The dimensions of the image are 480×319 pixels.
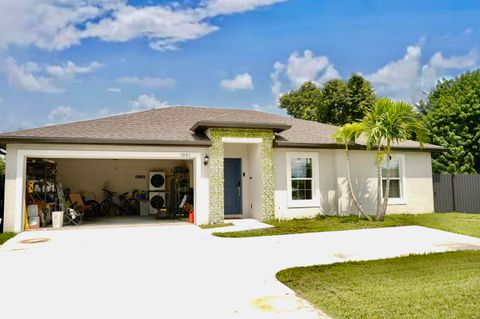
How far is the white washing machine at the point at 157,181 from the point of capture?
1659 cm

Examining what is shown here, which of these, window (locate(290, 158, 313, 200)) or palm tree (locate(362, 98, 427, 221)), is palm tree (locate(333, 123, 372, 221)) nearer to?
palm tree (locate(362, 98, 427, 221))

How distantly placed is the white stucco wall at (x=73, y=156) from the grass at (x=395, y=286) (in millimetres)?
6351

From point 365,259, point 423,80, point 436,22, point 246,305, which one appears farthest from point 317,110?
point 246,305

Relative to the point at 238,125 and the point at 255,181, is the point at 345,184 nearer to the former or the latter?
the point at 255,181

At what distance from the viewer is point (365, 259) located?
21.9ft

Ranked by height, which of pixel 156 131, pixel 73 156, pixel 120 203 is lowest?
pixel 120 203

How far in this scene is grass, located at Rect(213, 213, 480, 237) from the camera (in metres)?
9.92

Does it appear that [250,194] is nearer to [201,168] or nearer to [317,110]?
[201,168]

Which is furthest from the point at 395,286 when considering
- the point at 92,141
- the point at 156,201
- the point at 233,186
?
the point at 156,201

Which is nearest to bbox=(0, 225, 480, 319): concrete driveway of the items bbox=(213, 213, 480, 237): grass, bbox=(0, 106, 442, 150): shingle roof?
bbox=(213, 213, 480, 237): grass

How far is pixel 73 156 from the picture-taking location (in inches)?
436

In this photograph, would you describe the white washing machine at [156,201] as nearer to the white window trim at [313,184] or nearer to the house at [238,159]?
the house at [238,159]

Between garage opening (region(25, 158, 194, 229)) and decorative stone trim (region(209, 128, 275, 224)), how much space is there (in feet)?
6.99

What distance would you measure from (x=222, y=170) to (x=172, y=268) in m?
6.15
